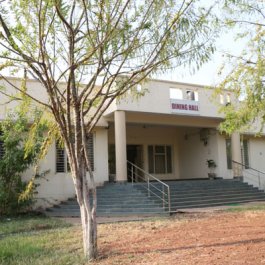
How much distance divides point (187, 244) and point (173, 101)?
11.6 m

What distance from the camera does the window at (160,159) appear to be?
72.0ft

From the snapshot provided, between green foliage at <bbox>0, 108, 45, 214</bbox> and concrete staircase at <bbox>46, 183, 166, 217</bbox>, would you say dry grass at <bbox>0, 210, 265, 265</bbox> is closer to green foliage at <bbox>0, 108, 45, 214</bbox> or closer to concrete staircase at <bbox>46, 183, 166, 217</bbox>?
concrete staircase at <bbox>46, 183, 166, 217</bbox>

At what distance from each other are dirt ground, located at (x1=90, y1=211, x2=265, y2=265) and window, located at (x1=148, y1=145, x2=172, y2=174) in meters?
12.4

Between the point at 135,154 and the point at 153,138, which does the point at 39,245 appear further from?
the point at 153,138

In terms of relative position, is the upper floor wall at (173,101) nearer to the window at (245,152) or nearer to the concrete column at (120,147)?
the concrete column at (120,147)

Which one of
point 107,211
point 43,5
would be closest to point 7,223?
point 107,211

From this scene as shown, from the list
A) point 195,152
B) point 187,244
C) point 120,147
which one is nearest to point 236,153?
point 195,152

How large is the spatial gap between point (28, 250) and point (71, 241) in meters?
0.98

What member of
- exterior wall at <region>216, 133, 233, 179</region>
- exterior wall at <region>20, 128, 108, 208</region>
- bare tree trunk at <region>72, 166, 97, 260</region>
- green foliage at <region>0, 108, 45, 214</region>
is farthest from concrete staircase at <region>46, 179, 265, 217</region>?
bare tree trunk at <region>72, 166, 97, 260</region>

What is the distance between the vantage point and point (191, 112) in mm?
18438

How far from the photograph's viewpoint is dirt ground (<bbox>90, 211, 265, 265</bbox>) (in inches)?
230

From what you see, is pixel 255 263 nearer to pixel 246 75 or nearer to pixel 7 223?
pixel 246 75

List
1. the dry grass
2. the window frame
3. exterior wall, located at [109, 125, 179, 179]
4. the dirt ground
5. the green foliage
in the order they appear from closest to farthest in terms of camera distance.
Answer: the dirt ground, the dry grass, the green foliage, exterior wall, located at [109, 125, 179, 179], the window frame

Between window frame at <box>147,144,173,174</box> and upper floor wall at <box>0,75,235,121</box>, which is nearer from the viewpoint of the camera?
upper floor wall at <box>0,75,235,121</box>
